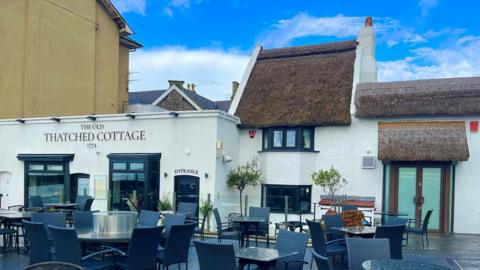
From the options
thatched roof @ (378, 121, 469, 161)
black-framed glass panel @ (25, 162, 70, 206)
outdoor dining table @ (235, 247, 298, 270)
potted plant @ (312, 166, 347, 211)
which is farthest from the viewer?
black-framed glass panel @ (25, 162, 70, 206)

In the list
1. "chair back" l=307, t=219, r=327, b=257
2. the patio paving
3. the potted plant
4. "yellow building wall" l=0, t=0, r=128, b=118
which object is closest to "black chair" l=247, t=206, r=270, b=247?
the patio paving

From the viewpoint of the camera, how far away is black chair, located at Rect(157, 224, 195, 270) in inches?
254

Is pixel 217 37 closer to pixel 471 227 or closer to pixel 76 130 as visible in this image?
pixel 76 130

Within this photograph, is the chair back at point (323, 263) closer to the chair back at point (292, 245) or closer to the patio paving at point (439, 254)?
the chair back at point (292, 245)

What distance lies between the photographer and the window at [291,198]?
16.0m

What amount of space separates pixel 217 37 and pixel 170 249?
19559 millimetres

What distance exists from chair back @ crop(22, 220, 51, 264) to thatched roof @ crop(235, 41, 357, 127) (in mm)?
10974

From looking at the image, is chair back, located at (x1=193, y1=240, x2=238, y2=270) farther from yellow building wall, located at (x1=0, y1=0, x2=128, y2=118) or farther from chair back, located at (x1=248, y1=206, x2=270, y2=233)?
yellow building wall, located at (x1=0, y1=0, x2=128, y2=118)

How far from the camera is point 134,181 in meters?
15.5

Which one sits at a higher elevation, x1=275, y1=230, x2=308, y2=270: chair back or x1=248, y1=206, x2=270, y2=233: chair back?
x1=275, y1=230, x2=308, y2=270: chair back

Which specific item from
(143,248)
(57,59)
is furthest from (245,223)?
(57,59)

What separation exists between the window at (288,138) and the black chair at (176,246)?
9.84 metres

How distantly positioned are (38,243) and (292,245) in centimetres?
392

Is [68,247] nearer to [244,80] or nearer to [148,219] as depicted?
[148,219]
